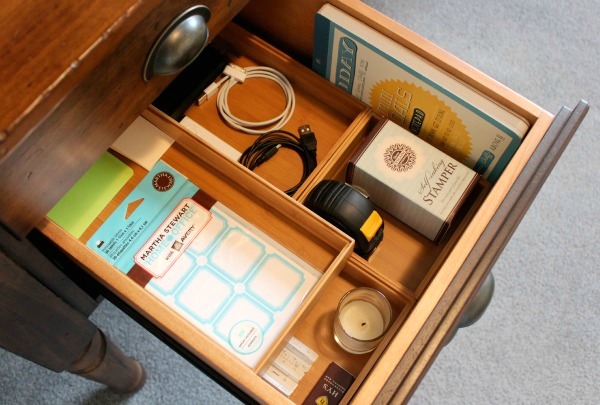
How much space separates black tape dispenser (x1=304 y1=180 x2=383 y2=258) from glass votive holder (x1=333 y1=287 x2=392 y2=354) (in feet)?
0.24

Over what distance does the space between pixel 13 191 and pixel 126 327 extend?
2.50 ft

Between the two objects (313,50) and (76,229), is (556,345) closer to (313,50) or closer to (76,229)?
(313,50)

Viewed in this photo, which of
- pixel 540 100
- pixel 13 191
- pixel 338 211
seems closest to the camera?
pixel 13 191

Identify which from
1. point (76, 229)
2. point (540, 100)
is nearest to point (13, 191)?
point (76, 229)

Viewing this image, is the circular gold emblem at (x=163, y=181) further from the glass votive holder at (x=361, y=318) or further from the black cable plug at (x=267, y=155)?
the glass votive holder at (x=361, y=318)

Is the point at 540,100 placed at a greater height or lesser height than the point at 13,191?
greater

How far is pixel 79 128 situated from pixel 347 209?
14.2 inches

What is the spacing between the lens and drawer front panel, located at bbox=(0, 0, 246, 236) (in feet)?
1.71

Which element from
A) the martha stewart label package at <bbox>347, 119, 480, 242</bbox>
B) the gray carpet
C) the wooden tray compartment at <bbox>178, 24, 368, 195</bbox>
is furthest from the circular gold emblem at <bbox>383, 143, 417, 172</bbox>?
the gray carpet

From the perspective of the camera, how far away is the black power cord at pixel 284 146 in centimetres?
92

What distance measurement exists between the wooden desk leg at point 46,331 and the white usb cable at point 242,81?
0.37m

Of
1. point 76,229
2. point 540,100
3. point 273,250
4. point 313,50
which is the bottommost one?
point 76,229

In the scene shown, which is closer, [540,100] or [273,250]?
[273,250]

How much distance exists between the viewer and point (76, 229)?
0.81 meters
